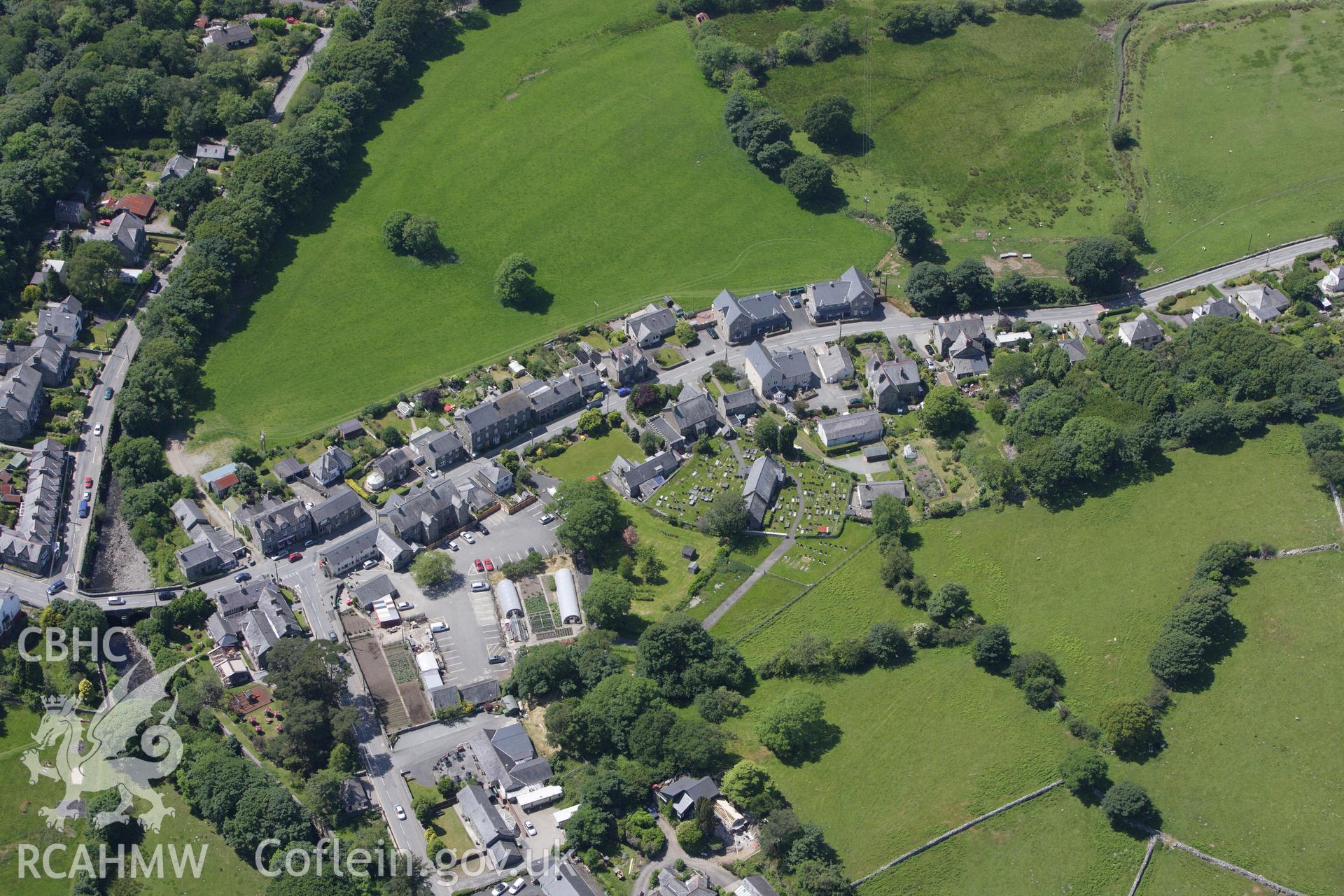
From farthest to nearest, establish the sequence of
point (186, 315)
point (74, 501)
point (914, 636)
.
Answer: point (186, 315) < point (74, 501) < point (914, 636)

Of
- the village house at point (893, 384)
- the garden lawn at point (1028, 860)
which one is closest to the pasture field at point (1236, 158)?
the village house at point (893, 384)

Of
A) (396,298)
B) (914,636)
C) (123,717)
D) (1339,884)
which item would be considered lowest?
(1339,884)

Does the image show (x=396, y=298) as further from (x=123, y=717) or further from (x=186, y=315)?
(x=123, y=717)

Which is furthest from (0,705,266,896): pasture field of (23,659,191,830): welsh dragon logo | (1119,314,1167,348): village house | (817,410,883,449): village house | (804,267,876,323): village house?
(1119,314,1167,348): village house

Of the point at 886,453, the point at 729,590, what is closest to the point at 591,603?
the point at 729,590

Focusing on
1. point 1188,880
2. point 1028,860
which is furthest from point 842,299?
point 1188,880

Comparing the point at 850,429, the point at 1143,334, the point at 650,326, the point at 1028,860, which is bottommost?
the point at 1028,860

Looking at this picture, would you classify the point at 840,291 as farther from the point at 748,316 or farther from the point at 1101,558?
the point at 1101,558

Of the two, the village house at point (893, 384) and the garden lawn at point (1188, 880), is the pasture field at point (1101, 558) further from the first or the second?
the village house at point (893, 384)
